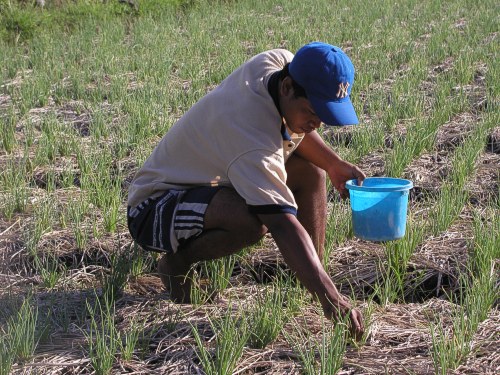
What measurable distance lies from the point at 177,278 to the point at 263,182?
56cm

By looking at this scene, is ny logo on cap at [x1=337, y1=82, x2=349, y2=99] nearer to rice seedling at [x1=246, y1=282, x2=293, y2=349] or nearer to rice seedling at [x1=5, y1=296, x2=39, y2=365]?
rice seedling at [x1=246, y1=282, x2=293, y2=349]

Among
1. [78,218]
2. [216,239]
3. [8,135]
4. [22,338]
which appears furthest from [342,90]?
[8,135]

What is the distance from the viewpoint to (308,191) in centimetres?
253

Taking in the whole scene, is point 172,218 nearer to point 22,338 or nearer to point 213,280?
point 213,280

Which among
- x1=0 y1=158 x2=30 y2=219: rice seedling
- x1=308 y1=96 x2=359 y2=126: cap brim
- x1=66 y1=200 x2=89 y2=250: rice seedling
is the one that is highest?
x1=308 y1=96 x2=359 y2=126: cap brim

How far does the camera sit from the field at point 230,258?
6.73 feet

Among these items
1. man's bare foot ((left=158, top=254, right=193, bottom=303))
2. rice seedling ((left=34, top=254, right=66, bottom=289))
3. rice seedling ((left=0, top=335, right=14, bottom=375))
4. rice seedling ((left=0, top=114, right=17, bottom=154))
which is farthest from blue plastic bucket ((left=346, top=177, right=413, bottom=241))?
rice seedling ((left=0, top=114, right=17, bottom=154))

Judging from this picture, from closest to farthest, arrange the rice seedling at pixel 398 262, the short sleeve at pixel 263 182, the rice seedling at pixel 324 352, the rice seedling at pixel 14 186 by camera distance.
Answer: the rice seedling at pixel 324 352 → the short sleeve at pixel 263 182 → the rice seedling at pixel 398 262 → the rice seedling at pixel 14 186

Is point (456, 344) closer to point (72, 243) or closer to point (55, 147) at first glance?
point (72, 243)

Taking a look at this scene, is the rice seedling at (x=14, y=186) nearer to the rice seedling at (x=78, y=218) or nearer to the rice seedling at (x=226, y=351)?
the rice seedling at (x=78, y=218)

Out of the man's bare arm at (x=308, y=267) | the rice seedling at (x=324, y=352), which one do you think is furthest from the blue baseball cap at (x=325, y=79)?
the rice seedling at (x=324, y=352)

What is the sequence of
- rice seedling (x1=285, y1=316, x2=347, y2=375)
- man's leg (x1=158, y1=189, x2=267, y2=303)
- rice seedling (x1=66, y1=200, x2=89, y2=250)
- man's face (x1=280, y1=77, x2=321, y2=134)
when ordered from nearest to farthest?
rice seedling (x1=285, y1=316, x2=347, y2=375) → man's face (x1=280, y1=77, x2=321, y2=134) → man's leg (x1=158, y1=189, x2=267, y2=303) → rice seedling (x1=66, y1=200, x2=89, y2=250)

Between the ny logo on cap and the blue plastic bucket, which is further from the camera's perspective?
the blue plastic bucket

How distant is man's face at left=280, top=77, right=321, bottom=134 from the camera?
215 centimetres
